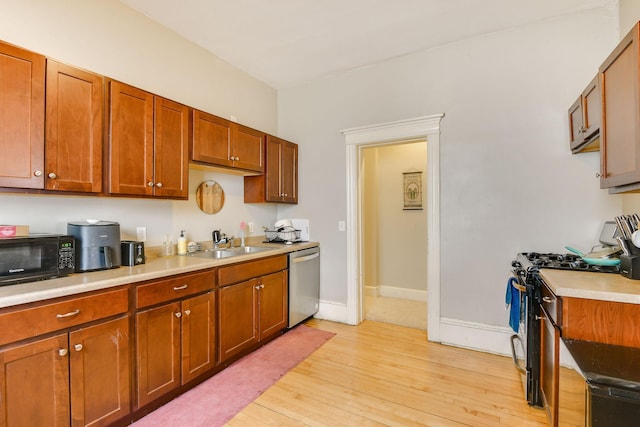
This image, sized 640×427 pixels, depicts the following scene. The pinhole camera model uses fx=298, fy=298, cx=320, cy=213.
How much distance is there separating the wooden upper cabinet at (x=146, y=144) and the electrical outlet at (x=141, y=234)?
41cm

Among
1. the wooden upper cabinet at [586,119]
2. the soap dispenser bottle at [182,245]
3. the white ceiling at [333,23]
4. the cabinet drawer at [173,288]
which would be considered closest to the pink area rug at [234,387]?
the cabinet drawer at [173,288]

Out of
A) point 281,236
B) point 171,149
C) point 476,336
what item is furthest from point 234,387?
point 476,336

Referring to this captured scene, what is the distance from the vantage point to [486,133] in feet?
9.20

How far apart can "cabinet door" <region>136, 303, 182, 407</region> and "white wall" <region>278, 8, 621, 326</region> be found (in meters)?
2.42

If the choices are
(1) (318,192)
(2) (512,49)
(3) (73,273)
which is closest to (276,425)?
(3) (73,273)

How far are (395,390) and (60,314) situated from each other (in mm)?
2129

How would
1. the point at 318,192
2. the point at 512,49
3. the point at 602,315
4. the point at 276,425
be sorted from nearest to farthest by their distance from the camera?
the point at 602,315
the point at 276,425
the point at 512,49
the point at 318,192

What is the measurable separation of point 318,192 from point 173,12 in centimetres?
221

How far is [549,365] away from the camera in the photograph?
64.2 inches

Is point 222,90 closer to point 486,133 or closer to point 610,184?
point 486,133

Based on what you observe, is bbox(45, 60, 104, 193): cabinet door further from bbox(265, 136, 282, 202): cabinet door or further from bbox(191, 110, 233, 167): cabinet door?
bbox(265, 136, 282, 202): cabinet door

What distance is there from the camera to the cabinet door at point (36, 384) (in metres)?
1.33

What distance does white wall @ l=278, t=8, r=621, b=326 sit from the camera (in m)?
A: 2.48

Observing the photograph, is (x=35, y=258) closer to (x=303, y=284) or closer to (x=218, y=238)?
(x=218, y=238)
